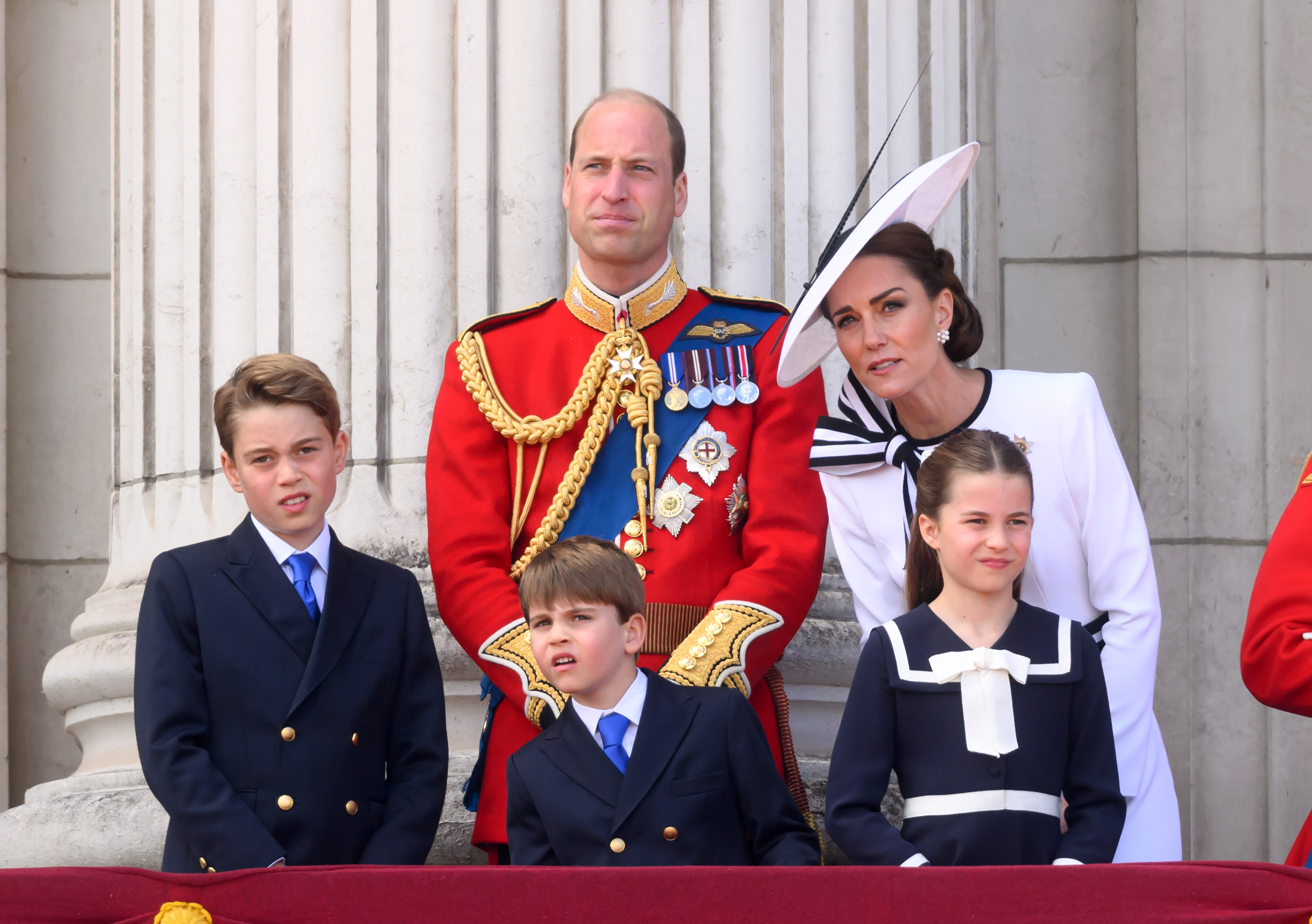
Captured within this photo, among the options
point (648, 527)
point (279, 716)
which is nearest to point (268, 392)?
point (279, 716)

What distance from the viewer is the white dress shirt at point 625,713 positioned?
3047mm

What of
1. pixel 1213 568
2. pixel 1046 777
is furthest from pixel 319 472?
pixel 1213 568

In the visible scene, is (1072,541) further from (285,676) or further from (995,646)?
(285,676)

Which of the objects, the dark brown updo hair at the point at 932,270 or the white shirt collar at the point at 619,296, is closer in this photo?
the dark brown updo hair at the point at 932,270

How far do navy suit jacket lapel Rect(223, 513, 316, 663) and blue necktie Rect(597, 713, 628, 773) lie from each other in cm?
57

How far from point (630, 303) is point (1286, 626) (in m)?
1.51

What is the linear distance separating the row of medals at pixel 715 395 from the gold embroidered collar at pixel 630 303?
0.20 meters

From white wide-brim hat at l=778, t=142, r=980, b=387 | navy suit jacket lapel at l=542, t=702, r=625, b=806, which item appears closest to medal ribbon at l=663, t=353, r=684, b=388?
white wide-brim hat at l=778, t=142, r=980, b=387

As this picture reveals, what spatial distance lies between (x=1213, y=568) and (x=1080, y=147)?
1.45 m

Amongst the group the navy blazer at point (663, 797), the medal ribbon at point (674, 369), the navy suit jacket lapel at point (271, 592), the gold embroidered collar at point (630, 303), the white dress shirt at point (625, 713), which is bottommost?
the navy blazer at point (663, 797)

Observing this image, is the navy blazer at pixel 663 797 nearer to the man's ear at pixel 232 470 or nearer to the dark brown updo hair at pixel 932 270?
the man's ear at pixel 232 470

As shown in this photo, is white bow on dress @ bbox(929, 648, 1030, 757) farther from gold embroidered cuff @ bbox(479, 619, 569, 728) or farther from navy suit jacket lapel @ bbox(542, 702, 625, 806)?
gold embroidered cuff @ bbox(479, 619, 569, 728)

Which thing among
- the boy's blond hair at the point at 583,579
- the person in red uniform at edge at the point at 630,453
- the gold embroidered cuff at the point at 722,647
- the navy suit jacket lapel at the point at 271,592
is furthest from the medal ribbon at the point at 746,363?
the navy suit jacket lapel at the point at 271,592

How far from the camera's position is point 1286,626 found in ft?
9.93
